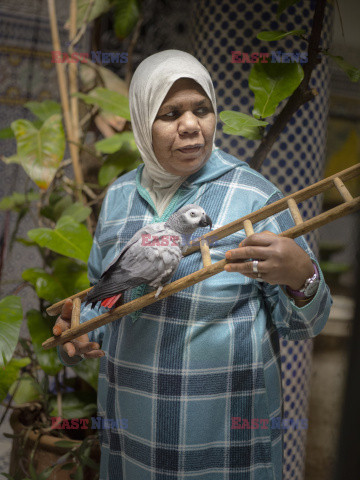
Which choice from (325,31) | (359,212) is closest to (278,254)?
(359,212)

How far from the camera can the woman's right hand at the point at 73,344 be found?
0.74m

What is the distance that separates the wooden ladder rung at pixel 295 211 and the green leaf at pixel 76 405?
0.83 m

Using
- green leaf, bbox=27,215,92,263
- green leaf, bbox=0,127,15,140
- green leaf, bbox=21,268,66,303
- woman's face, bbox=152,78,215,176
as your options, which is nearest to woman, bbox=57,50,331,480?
woman's face, bbox=152,78,215,176

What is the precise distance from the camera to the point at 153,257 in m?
0.65

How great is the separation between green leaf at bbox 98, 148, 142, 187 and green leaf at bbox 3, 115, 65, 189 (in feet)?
0.41

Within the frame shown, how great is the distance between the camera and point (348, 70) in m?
0.49

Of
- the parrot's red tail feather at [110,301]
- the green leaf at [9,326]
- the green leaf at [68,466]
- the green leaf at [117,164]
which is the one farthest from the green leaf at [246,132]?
the green leaf at [68,466]

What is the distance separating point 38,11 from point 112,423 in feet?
3.23

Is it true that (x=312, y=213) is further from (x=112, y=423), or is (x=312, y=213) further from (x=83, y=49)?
(x=83, y=49)

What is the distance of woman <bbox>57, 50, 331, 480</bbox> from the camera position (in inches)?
27.1

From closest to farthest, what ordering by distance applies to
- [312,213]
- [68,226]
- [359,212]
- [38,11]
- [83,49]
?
[359,212] → [312,213] → [68,226] → [38,11] → [83,49]

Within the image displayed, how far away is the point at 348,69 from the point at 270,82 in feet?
1.14

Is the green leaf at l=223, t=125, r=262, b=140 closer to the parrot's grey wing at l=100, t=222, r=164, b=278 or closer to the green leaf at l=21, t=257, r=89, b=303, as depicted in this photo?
the parrot's grey wing at l=100, t=222, r=164, b=278

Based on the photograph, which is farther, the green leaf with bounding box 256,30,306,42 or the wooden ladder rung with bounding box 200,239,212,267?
the green leaf with bounding box 256,30,306,42
